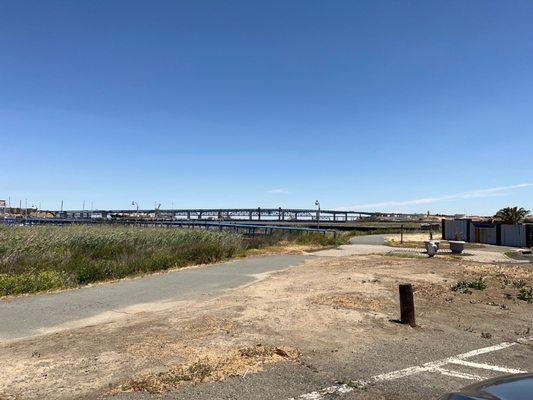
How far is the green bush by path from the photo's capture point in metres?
14.6

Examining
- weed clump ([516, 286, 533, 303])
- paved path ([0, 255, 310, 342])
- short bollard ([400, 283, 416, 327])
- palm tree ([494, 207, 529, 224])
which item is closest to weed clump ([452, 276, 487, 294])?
weed clump ([516, 286, 533, 303])

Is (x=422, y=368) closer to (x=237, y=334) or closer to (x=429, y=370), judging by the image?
(x=429, y=370)

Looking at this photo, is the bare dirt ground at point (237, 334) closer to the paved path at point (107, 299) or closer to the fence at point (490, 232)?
the paved path at point (107, 299)

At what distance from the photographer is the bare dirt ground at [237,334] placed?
5.99 meters

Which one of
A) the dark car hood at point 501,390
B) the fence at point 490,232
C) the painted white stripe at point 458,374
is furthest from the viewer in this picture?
the fence at point 490,232

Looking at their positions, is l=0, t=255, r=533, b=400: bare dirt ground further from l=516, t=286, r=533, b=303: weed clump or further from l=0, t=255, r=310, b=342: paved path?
l=0, t=255, r=310, b=342: paved path

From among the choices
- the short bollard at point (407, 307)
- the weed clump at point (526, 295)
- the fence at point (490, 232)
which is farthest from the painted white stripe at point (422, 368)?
the fence at point (490, 232)

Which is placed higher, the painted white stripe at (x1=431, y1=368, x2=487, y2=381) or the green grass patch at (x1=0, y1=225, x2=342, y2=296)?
the green grass patch at (x1=0, y1=225, x2=342, y2=296)

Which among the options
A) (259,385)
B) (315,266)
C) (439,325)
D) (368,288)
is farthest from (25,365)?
(315,266)

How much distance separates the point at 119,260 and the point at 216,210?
339 feet

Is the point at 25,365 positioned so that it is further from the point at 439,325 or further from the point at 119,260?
the point at 119,260

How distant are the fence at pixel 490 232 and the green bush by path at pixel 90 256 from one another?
27180 mm

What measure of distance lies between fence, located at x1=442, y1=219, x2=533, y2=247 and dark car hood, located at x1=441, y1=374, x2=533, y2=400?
41440mm

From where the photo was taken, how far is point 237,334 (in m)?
8.19
